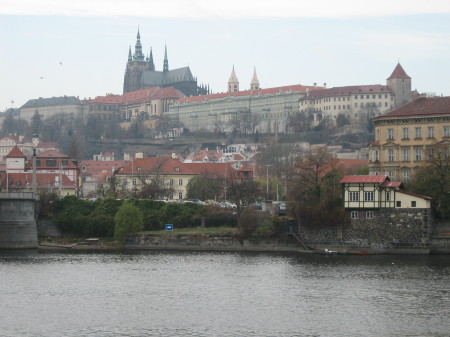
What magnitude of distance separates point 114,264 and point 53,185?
45.1 m

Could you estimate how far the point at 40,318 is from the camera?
148ft

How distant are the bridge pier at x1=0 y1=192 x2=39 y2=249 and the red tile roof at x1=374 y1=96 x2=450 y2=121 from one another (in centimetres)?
3006

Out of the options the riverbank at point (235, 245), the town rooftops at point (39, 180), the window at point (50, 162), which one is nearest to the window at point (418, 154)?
the riverbank at point (235, 245)

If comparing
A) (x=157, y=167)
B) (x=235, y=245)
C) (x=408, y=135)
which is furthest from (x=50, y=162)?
(x=408, y=135)

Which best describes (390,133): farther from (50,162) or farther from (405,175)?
(50,162)

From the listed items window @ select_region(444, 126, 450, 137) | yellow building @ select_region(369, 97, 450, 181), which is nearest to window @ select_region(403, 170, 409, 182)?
yellow building @ select_region(369, 97, 450, 181)

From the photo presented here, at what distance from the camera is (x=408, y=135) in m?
82.1

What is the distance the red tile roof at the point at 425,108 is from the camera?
80500 mm

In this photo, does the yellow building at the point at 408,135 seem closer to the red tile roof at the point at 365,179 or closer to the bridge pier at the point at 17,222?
the red tile roof at the point at 365,179

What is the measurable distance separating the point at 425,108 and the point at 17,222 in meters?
34.1

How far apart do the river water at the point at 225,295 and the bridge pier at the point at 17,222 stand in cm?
732

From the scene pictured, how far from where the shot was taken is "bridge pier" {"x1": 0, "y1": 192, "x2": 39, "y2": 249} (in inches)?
3002

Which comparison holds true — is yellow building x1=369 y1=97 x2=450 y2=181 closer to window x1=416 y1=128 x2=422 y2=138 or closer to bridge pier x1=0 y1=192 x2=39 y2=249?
window x1=416 y1=128 x2=422 y2=138

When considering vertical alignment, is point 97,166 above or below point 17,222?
above
